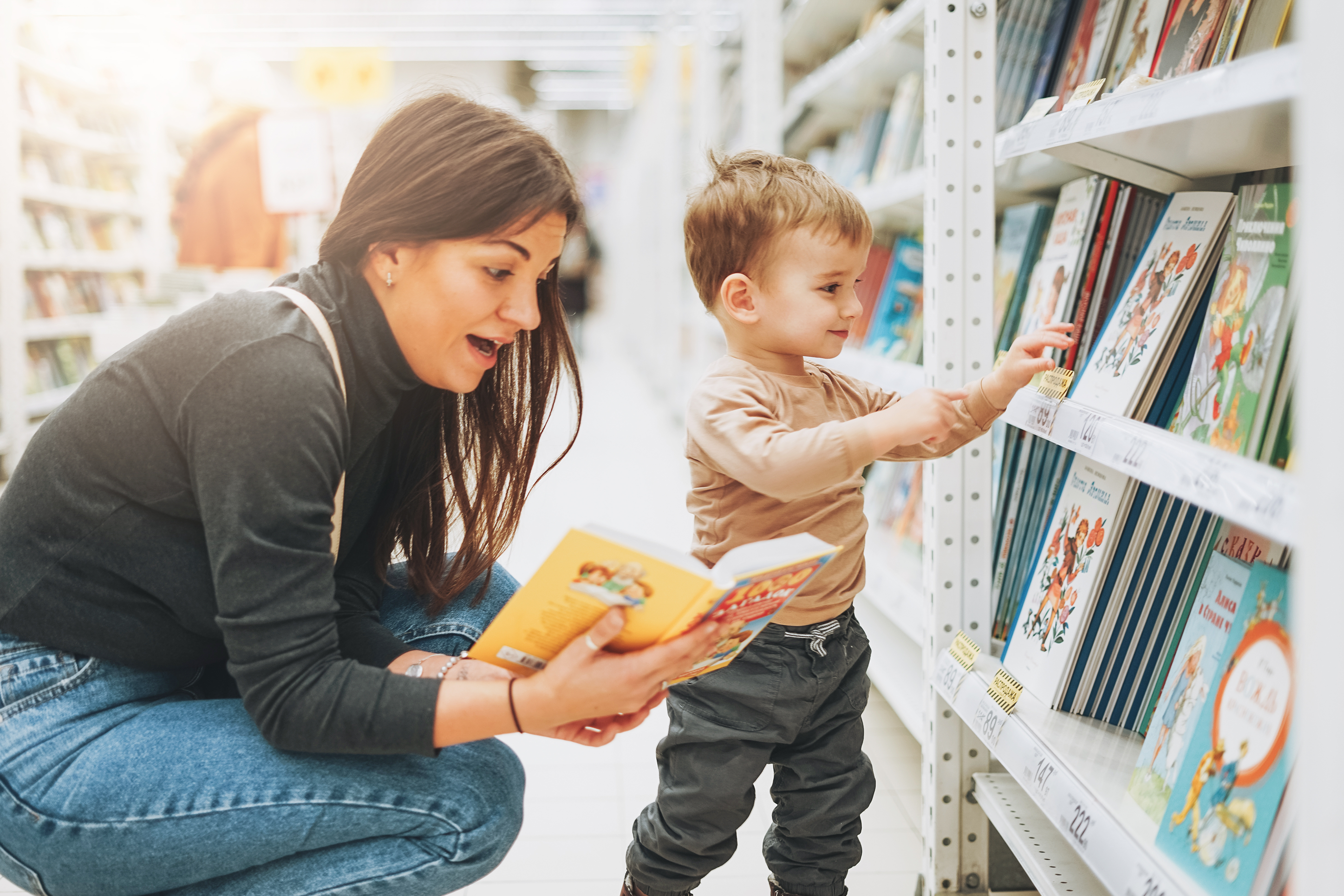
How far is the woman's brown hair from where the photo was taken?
109cm

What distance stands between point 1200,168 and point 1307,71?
737 mm

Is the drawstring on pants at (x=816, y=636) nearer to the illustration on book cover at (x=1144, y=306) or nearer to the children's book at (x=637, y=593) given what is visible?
the children's book at (x=637, y=593)

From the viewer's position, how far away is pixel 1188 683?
1062 mm

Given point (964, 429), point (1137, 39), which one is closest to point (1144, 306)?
point (964, 429)

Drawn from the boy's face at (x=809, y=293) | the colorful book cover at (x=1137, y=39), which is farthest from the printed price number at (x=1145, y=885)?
the colorful book cover at (x=1137, y=39)

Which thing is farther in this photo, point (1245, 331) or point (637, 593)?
point (1245, 331)

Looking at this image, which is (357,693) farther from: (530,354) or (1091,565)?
(1091,565)

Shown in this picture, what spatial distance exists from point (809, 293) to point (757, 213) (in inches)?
4.5

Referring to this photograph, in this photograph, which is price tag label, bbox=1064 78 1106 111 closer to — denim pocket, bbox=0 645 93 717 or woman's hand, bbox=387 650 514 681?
woman's hand, bbox=387 650 514 681

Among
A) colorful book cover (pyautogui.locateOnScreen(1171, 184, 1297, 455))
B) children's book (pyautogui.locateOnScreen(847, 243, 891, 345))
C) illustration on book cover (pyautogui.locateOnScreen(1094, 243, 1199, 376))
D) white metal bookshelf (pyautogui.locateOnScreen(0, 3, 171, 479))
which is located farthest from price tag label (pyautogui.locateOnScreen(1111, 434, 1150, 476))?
white metal bookshelf (pyautogui.locateOnScreen(0, 3, 171, 479))

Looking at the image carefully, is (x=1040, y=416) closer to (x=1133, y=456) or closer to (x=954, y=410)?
(x=954, y=410)

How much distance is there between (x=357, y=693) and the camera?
3.27 feet

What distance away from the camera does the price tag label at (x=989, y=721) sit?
1.24 metres

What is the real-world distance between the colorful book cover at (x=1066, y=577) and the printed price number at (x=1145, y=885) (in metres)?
0.35
